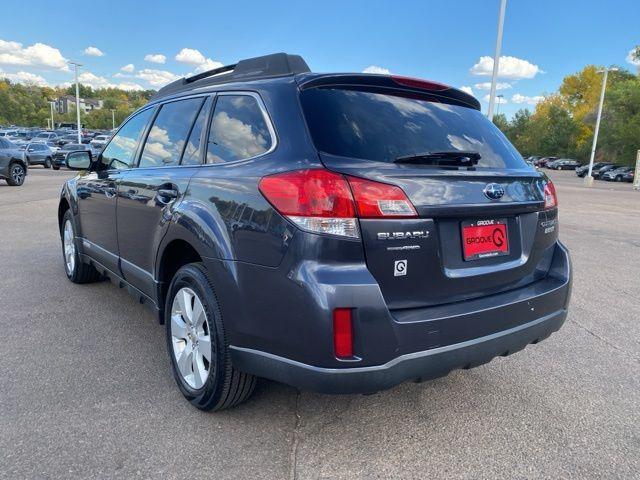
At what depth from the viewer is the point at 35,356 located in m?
3.48

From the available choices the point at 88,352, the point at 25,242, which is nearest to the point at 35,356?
the point at 88,352

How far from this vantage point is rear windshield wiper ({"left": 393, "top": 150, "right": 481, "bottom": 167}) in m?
2.39

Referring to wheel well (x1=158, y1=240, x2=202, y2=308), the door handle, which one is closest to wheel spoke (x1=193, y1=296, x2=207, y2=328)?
wheel well (x1=158, y1=240, x2=202, y2=308)

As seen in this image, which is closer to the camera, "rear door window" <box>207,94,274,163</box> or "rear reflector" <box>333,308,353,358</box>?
"rear reflector" <box>333,308,353,358</box>

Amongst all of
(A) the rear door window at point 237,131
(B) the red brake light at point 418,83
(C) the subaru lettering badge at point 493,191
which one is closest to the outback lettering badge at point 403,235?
(C) the subaru lettering badge at point 493,191

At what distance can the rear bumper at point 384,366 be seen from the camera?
7.04 ft

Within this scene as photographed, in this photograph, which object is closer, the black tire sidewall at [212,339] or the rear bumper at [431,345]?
the rear bumper at [431,345]

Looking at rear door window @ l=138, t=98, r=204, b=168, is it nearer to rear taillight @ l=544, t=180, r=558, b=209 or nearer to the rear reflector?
the rear reflector

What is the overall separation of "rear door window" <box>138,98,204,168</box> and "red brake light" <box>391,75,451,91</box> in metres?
1.25

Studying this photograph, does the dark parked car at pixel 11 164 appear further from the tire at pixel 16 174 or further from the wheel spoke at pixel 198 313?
A: the wheel spoke at pixel 198 313

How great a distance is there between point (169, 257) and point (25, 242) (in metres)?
5.55

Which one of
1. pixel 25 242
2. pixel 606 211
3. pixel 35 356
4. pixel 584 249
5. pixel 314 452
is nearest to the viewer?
pixel 314 452

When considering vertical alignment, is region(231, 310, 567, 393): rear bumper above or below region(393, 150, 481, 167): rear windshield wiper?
below

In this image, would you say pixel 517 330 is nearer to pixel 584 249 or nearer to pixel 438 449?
pixel 438 449
